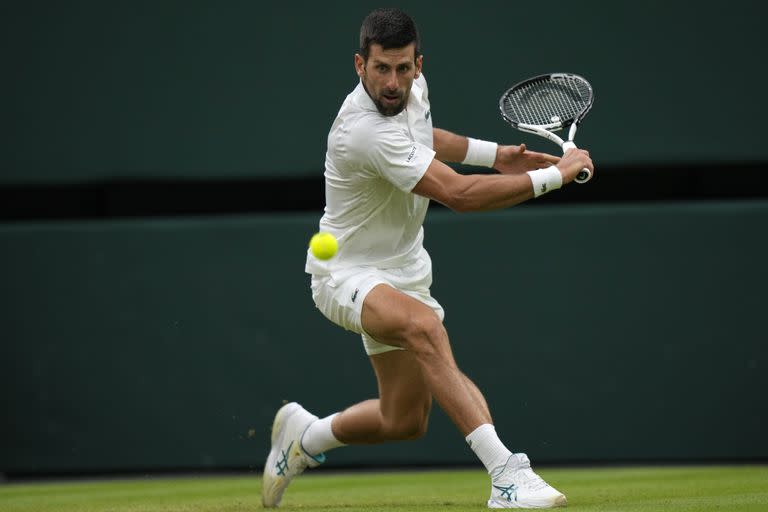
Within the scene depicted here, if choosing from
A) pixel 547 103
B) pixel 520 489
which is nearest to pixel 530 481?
pixel 520 489

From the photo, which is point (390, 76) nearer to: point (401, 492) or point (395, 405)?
point (395, 405)

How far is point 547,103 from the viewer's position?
→ 4.86 metres

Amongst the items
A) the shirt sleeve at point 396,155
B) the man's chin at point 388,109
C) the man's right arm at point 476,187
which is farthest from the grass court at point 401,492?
the man's chin at point 388,109

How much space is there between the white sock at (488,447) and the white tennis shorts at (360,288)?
532 millimetres

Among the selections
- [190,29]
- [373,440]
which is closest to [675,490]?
[373,440]

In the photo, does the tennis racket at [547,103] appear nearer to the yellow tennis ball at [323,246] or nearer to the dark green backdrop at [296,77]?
the yellow tennis ball at [323,246]

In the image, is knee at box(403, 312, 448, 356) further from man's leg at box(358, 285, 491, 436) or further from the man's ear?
the man's ear

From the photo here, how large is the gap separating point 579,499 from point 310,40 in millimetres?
3007

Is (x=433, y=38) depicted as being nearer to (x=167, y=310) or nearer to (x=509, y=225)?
(x=509, y=225)

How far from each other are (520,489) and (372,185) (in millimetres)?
1171

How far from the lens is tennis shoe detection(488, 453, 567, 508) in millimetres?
4039

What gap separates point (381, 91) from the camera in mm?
4348

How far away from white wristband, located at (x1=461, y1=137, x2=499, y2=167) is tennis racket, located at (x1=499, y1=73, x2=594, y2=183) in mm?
161

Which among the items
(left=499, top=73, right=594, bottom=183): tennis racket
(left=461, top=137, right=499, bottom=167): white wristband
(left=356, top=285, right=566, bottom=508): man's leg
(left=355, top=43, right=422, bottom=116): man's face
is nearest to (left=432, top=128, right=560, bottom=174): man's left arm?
(left=461, top=137, right=499, bottom=167): white wristband
